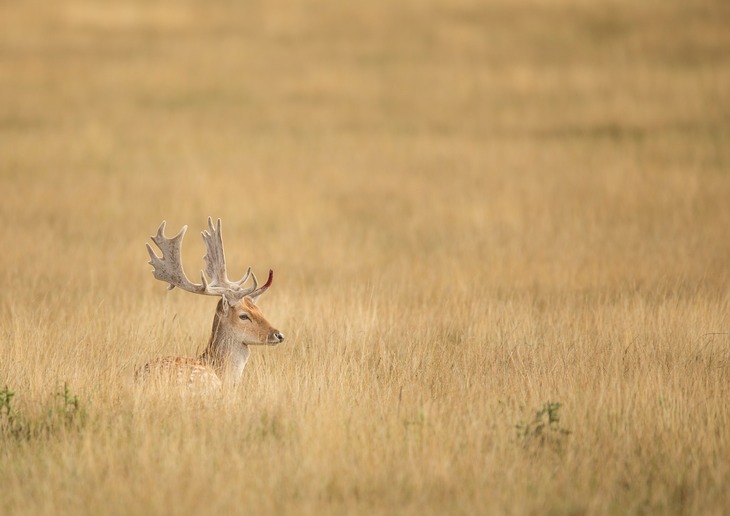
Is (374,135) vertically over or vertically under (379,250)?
over

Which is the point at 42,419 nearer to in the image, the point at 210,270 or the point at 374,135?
the point at 210,270

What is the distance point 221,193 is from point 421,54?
15.9 m

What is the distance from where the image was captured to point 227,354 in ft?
28.9

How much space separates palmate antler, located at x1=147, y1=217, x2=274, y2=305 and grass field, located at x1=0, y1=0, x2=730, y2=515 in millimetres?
689

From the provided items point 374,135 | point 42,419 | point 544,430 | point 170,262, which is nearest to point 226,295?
point 170,262

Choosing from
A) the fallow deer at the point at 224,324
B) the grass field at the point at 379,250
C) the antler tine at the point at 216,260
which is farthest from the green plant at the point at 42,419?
the antler tine at the point at 216,260

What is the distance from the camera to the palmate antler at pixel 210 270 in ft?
29.1

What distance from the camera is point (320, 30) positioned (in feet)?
125

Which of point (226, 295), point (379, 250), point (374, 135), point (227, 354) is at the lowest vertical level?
point (227, 354)

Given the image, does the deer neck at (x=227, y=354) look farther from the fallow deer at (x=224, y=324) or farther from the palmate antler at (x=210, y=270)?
the palmate antler at (x=210, y=270)

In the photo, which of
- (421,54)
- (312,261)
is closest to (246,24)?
(421,54)

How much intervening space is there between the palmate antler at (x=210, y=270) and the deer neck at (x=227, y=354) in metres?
0.24

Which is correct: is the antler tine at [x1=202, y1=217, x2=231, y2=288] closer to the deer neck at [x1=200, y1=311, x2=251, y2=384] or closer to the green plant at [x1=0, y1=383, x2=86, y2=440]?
the deer neck at [x1=200, y1=311, x2=251, y2=384]

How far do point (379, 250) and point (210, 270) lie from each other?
26.6 ft
